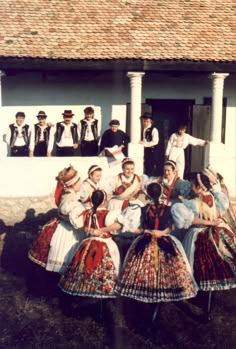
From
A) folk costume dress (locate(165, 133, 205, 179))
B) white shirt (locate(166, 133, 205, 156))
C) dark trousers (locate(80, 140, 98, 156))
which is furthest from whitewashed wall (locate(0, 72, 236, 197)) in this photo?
folk costume dress (locate(165, 133, 205, 179))

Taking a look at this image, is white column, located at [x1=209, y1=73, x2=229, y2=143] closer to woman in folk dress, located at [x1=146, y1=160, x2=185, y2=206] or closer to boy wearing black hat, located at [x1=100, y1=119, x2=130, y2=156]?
boy wearing black hat, located at [x1=100, y1=119, x2=130, y2=156]

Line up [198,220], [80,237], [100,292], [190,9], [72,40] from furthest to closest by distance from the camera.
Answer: [190,9]
[72,40]
[80,237]
[198,220]
[100,292]

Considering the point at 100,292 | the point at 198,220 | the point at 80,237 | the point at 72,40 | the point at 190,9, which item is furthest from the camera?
the point at 190,9

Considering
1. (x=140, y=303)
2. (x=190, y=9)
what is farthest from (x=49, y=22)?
(x=140, y=303)

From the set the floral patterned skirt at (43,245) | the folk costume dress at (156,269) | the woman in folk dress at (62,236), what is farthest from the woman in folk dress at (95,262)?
the floral patterned skirt at (43,245)

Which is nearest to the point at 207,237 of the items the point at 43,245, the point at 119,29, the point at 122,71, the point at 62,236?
the point at 62,236

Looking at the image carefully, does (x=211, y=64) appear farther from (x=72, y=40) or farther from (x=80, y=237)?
(x=80, y=237)

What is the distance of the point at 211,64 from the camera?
10.4 meters

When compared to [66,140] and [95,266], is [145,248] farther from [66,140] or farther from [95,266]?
[66,140]

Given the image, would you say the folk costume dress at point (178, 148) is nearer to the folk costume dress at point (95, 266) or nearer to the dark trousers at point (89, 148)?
the dark trousers at point (89, 148)

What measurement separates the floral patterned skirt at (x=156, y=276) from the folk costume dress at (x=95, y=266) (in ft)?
0.46

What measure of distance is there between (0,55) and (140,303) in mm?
6024

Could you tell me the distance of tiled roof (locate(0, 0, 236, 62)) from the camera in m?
10.3

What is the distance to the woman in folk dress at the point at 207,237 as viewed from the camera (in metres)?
5.60
